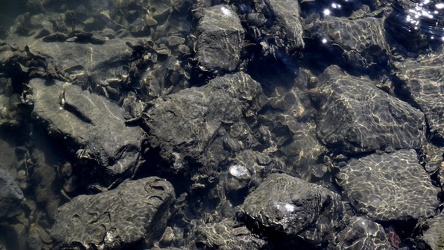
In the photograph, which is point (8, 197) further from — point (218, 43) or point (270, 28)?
point (270, 28)

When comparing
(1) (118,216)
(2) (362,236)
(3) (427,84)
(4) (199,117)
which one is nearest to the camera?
(1) (118,216)

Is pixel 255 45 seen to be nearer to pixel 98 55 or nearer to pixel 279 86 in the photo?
pixel 279 86

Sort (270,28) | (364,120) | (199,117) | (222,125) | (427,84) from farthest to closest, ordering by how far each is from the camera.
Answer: (427,84), (270,28), (364,120), (222,125), (199,117)

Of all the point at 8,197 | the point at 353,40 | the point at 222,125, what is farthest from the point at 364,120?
the point at 8,197

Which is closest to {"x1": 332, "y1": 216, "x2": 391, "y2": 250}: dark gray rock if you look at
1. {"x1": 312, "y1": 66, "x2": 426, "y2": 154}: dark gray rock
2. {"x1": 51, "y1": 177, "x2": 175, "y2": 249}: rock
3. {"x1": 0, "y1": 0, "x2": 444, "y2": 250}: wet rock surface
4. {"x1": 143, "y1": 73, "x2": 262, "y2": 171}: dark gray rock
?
{"x1": 0, "y1": 0, "x2": 444, "y2": 250}: wet rock surface

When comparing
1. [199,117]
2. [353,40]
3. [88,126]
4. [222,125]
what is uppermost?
[353,40]

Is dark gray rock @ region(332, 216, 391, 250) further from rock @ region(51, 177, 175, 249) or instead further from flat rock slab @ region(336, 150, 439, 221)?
rock @ region(51, 177, 175, 249)
